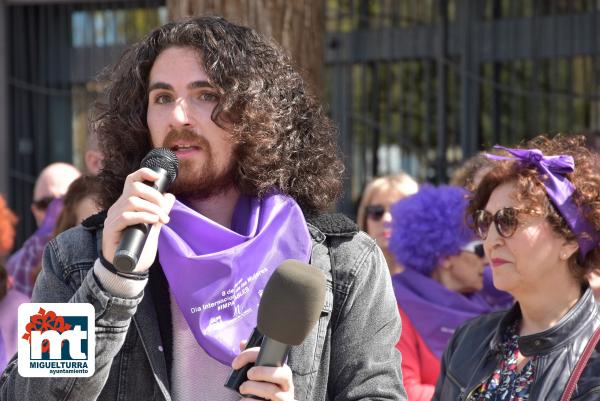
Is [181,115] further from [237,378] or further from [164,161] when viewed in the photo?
[237,378]

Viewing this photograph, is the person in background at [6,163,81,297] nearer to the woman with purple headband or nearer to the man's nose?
the woman with purple headband

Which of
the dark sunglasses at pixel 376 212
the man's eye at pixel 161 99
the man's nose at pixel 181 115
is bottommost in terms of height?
the dark sunglasses at pixel 376 212

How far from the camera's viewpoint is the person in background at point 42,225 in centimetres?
536

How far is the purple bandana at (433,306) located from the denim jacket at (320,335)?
6.13 feet

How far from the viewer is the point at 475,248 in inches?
191

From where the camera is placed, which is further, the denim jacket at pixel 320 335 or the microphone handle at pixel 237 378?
the denim jacket at pixel 320 335

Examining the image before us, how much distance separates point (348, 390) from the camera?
2422mm

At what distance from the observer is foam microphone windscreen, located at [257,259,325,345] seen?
1982mm

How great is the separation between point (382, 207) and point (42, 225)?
1.92m

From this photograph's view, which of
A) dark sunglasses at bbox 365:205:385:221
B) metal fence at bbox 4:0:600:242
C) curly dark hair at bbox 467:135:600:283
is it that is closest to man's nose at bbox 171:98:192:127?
curly dark hair at bbox 467:135:600:283

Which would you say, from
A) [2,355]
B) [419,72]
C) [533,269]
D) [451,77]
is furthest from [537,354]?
[419,72]

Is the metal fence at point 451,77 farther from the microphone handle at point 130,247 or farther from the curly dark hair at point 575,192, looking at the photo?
the microphone handle at point 130,247

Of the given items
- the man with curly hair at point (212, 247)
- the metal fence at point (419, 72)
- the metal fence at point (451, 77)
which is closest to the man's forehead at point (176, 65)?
the man with curly hair at point (212, 247)

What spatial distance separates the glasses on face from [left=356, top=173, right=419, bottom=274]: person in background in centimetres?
49
